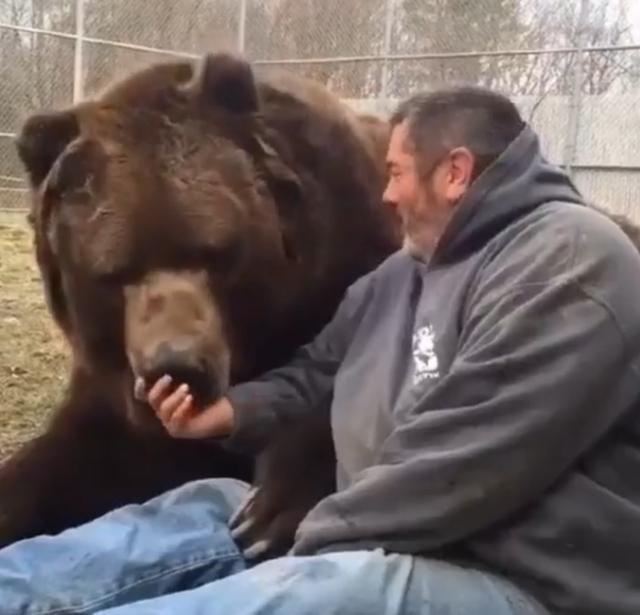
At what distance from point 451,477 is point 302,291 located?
1.32 metres

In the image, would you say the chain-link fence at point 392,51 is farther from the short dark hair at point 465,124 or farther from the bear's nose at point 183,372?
the short dark hair at point 465,124

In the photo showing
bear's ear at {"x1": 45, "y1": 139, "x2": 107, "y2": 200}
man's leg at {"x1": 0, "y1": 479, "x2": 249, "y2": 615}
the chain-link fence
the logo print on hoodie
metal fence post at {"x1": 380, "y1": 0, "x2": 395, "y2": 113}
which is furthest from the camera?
metal fence post at {"x1": 380, "y1": 0, "x2": 395, "y2": 113}

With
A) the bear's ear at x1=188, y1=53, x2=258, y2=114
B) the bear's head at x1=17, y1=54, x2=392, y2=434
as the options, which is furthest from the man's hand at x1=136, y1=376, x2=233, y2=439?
the bear's ear at x1=188, y1=53, x2=258, y2=114

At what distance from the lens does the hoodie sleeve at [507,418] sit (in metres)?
1.90

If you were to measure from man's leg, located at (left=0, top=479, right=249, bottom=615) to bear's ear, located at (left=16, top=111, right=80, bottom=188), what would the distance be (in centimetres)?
90

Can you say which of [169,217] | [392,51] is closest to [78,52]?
[392,51]

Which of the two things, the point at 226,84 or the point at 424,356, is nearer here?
the point at 424,356

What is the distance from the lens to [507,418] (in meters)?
1.91

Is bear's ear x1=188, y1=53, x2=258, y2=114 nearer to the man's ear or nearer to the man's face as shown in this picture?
the man's face

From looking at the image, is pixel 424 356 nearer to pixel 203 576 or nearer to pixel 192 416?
pixel 192 416

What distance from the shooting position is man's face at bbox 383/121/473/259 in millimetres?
2189

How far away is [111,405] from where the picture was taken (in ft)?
11.2

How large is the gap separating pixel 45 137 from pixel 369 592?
1617mm

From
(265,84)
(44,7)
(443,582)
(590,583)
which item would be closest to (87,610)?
(443,582)
